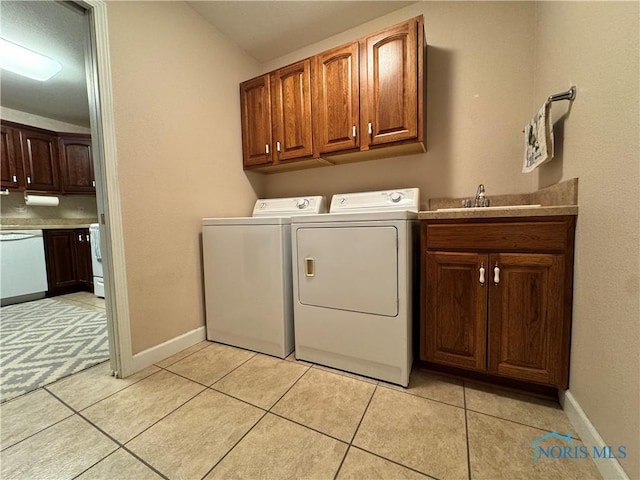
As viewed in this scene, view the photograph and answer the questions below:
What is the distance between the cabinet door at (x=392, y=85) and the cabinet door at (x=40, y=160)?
4234 mm

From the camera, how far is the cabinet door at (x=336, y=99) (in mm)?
1752

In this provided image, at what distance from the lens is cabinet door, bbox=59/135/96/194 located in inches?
139

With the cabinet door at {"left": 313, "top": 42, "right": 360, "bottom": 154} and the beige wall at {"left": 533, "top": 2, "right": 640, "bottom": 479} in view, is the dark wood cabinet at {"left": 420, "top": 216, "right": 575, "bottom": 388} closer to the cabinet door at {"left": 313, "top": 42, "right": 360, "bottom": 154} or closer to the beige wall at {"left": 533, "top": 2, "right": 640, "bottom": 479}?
the beige wall at {"left": 533, "top": 2, "right": 640, "bottom": 479}

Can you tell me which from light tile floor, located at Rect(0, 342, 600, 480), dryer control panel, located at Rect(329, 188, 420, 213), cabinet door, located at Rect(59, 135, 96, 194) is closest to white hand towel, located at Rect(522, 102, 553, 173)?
dryer control panel, located at Rect(329, 188, 420, 213)

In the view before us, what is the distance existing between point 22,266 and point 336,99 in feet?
13.2

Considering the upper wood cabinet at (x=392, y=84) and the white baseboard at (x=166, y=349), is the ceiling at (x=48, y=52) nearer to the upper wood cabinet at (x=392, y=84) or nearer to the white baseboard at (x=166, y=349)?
the upper wood cabinet at (x=392, y=84)

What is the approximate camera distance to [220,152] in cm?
206

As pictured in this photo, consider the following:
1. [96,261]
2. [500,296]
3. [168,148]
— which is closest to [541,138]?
[500,296]

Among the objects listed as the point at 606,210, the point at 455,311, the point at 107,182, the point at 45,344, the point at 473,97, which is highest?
the point at 473,97

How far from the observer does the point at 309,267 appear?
151 centimetres

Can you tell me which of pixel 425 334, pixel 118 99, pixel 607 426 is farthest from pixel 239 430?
pixel 118 99

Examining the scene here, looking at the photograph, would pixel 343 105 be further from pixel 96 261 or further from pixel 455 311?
pixel 96 261

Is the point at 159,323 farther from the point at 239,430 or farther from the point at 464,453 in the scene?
the point at 464,453

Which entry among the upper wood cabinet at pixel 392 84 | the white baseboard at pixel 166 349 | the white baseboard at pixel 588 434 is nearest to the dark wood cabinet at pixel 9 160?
the white baseboard at pixel 166 349
